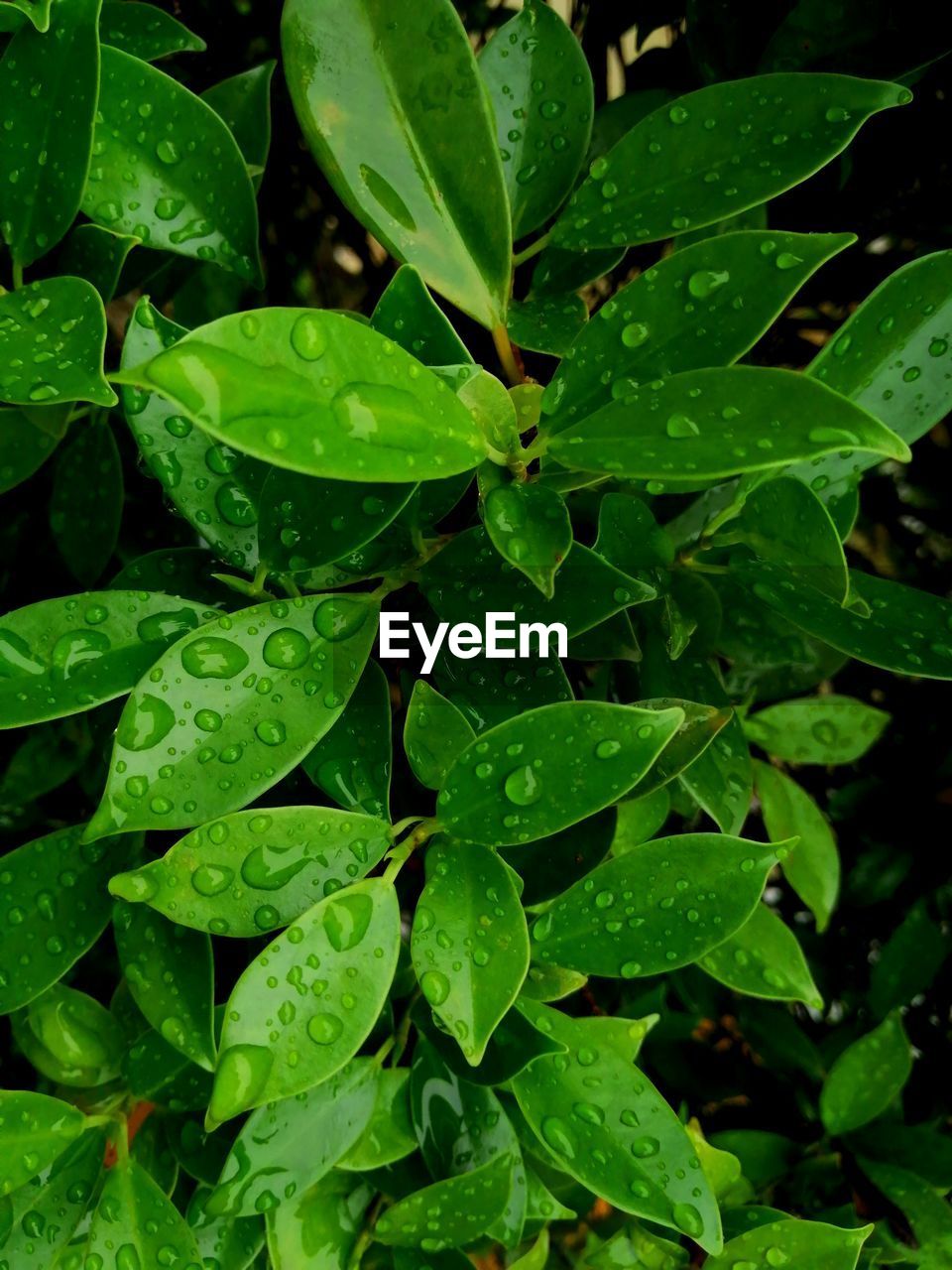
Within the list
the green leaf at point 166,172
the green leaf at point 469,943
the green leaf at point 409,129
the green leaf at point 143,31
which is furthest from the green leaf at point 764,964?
the green leaf at point 143,31

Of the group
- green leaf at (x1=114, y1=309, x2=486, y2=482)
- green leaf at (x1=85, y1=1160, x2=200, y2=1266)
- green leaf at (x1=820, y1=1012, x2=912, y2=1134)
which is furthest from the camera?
green leaf at (x1=820, y1=1012, x2=912, y2=1134)

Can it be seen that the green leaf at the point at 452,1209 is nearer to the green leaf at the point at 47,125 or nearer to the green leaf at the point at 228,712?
the green leaf at the point at 228,712

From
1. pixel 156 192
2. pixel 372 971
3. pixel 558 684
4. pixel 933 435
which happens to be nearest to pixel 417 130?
pixel 156 192

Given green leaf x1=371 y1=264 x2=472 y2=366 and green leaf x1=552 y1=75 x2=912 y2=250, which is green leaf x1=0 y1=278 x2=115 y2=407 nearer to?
green leaf x1=371 y1=264 x2=472 y2=366

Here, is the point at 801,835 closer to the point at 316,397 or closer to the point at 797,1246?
the point at 797,1246

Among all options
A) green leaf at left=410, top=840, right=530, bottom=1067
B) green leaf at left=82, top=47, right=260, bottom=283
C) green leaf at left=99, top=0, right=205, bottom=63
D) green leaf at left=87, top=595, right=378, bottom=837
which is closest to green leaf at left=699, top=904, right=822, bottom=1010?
green leaf at left=410, top=840, right=530, bottom=1067

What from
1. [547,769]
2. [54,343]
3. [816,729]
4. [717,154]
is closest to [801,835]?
[816,729]
